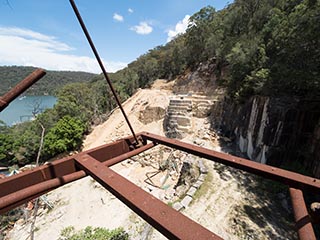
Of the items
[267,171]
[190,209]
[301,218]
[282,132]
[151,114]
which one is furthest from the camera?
[151,114]

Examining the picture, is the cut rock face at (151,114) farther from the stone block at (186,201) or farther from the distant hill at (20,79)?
the stone block at (186,201)

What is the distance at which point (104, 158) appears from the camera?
77.2 inches

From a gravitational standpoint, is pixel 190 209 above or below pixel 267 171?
below

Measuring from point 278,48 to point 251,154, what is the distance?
495 centimetres

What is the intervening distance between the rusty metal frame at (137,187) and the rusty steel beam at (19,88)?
564mm

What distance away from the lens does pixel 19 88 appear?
1138 millimetres

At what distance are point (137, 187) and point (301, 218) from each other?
1.07 meters

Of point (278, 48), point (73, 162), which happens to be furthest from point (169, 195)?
point (278, 48)

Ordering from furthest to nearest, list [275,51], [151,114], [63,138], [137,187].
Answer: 1. [151,114]
2. [63,138]
3. [275,51]
4. [137,187]

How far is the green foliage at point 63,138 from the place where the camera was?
1739cm

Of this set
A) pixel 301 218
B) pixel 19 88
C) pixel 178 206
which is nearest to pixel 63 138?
pixel 178 206

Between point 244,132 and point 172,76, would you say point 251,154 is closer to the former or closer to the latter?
point 244,132

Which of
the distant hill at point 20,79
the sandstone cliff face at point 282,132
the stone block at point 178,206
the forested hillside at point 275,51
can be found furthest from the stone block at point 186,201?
the forested hillside at point 275,51

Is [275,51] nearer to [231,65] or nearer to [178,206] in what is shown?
[231,65]
